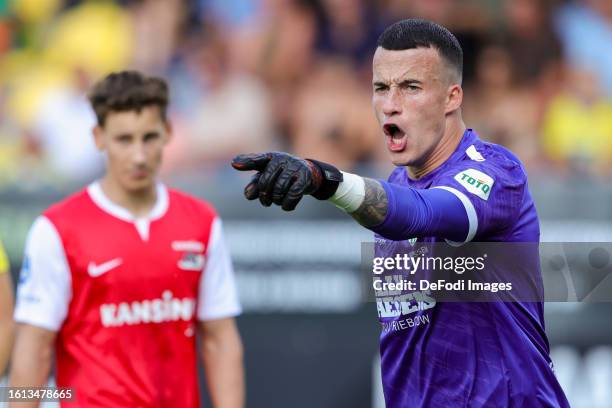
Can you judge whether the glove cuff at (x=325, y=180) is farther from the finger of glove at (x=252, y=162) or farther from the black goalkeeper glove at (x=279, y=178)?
the finger of glove at (x=252, y=162)

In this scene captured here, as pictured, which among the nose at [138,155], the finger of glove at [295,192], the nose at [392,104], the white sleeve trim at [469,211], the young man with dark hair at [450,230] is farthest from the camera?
the nose at [138,155]

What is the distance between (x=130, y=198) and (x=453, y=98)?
1.94 metres

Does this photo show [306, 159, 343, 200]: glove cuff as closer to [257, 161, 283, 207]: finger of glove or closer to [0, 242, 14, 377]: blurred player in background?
[257, 161, 283, 207]: finger of glove

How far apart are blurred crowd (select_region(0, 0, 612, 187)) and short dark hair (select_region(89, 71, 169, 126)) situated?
9.52 ft

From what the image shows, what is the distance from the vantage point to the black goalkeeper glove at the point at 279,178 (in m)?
2.99

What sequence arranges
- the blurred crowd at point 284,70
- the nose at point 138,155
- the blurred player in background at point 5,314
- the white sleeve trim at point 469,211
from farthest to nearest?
the blurred crowd at point 284,70, the nose at point 138,155, the blurred player in background at point 5,314, the white sleeve trim at point 469,211

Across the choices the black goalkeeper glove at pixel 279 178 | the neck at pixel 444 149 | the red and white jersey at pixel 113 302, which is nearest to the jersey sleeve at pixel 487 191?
the neck at pixel 444 149

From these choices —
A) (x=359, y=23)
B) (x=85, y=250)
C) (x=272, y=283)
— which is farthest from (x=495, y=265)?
(x=359, y=23)

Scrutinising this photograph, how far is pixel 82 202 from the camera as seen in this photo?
5078 millimetres

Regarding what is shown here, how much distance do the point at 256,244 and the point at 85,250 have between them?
2.82 m

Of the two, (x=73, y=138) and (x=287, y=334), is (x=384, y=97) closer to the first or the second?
(x=287, y=334)

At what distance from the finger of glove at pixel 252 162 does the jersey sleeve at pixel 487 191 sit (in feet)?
2.26

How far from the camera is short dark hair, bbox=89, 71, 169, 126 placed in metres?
5.21

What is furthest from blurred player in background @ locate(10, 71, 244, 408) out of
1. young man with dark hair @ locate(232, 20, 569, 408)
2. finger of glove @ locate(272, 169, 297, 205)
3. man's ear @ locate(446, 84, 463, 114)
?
finger of glove @ locate(272, 169, 297, 205)
